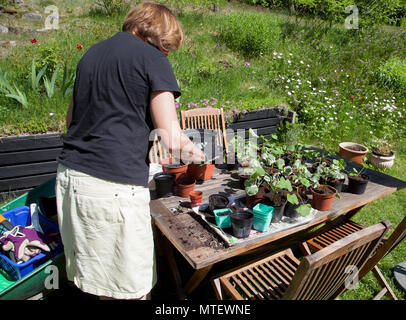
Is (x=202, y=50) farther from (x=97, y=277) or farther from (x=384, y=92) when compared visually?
(x=97, y=277)

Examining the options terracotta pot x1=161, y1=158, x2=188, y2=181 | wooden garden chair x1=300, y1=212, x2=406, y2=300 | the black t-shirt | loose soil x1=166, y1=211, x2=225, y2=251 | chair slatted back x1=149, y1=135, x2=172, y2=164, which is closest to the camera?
the black t-shirt

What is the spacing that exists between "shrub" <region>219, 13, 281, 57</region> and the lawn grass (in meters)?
0.15

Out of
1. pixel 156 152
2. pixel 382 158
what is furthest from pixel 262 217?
pixel 382 158

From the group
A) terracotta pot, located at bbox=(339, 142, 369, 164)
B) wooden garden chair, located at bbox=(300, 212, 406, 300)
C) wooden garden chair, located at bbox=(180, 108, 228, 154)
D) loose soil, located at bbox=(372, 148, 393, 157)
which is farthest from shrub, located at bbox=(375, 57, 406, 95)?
wooden garden chair, located at bbox=(300, 212, 406, 300)

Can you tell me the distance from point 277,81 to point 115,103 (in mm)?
4974

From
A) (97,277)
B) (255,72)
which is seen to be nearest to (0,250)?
(97,277)

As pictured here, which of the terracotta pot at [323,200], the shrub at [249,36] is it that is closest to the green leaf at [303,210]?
the terracotta pot at [323,200]

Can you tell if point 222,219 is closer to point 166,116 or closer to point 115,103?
point 166,116

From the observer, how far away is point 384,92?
645 centimetres

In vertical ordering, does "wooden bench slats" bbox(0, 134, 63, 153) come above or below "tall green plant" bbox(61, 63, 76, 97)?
below

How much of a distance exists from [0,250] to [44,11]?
22.5 feet

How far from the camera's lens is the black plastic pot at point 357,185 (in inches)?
83.1

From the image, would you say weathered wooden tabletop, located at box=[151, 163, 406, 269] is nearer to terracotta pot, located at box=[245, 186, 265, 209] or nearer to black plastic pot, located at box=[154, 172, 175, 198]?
black plastic pot, located at box=[154, 172, 175, 198]

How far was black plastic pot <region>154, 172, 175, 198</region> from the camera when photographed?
194 centimetres
